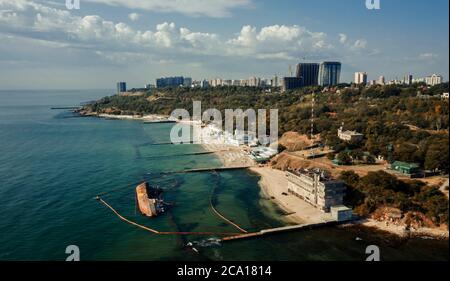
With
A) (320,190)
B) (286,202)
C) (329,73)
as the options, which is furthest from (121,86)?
(320,190)

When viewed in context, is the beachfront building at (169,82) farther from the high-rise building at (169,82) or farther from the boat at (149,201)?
the boat at (149,201)

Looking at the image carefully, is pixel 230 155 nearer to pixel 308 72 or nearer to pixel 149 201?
pixel 149 201

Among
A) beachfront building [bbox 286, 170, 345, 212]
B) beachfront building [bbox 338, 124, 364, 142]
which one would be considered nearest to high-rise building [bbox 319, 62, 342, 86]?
beachfront building [bbox 338, 124, 364, 142]

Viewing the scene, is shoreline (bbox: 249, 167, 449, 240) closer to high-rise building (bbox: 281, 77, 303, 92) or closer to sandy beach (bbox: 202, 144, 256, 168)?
sandy beach (bbox: 202, 144, 256, 168)

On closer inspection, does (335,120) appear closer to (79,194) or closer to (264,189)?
(264,189)

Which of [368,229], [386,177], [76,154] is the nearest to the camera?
[368,229]
